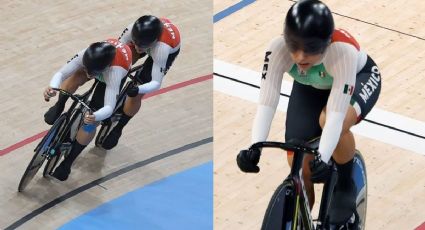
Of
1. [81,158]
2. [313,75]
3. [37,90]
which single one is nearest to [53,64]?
[37,90]

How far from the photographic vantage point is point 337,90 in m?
4.16

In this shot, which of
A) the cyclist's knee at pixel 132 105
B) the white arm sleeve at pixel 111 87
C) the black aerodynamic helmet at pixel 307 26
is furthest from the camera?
the cyclist's knee at pixel 132 105

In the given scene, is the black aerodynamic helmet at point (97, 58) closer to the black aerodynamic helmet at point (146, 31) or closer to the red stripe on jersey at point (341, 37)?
the black aerodynamic helmet at point (146, 31)

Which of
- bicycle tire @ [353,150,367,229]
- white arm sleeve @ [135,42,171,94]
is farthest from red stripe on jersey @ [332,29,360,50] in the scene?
white arm sleeve @ [135,42,171,94]

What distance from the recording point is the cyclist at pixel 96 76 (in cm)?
594

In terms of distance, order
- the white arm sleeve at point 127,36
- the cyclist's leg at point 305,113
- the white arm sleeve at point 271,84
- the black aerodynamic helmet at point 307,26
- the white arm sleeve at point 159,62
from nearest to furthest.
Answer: the black aerodynamic helmet at point 307,26 → the white arm sleeve at point 271,84 → the cyclist's leg at point 305,113 → the white arm sleeve at point 159,62 → the white arm sleeve at point 127,36

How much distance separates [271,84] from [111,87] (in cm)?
205

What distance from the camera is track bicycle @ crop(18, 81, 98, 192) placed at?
237 inches

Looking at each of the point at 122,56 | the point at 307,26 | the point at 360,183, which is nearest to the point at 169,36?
the point at 122,56

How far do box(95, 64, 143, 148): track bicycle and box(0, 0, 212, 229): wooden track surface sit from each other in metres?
0.10

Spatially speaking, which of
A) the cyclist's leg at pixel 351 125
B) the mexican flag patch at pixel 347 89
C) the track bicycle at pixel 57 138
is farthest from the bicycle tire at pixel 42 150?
the mexican flag patch at pixel 347 89

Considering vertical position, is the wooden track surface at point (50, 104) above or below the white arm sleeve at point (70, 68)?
below

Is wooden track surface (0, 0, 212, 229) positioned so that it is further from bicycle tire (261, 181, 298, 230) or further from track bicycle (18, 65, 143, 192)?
bicycle tire (261, 181, 298, 230)

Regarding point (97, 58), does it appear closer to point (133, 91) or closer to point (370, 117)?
point (133, 91)
